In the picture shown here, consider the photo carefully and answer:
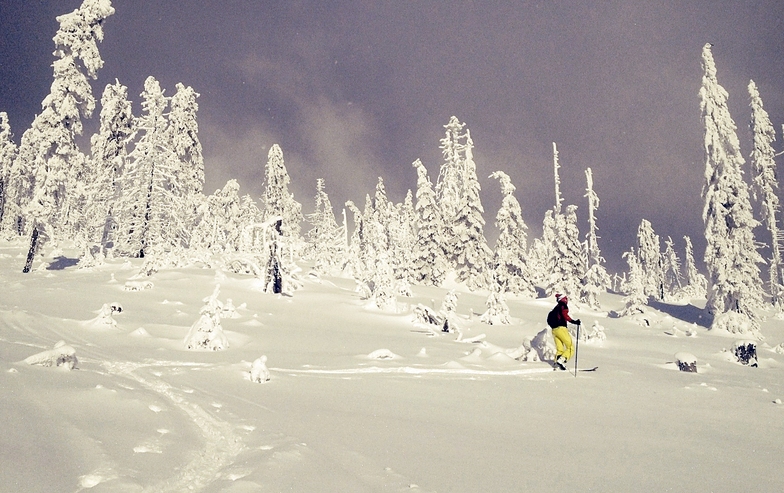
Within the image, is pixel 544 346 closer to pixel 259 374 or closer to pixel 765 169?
pixel 259 374

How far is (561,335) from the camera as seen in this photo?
1054cm

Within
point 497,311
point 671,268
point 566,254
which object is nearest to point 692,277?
point 671,268

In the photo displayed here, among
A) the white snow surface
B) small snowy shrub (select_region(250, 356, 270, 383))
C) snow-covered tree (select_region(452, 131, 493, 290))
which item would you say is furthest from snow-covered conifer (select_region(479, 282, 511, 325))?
snow-covered tree (select_region(452, 131, 493, 290))

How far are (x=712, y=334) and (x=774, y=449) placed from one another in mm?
28262

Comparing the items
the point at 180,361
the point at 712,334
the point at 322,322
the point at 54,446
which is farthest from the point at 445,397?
the point at 712,334

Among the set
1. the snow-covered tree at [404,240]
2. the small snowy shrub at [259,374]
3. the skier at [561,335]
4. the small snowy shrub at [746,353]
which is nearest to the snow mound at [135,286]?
the small snowy shrub at [259,374]

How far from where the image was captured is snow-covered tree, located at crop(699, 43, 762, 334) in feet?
96.1

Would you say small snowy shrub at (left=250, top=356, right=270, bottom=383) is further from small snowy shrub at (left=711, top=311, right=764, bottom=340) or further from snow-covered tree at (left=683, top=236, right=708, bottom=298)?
snow-covered tree at (left=683, top=236, right=708, bottom=298)

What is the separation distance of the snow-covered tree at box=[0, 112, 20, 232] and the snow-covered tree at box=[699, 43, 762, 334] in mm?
75879

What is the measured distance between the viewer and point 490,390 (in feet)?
25.8

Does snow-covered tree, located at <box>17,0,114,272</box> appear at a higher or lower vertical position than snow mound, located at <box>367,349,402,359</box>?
higher

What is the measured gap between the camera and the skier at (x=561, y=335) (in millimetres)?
10500

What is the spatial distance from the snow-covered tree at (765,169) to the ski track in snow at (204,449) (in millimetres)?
48041

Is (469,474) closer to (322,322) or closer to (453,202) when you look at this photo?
(322,322)
